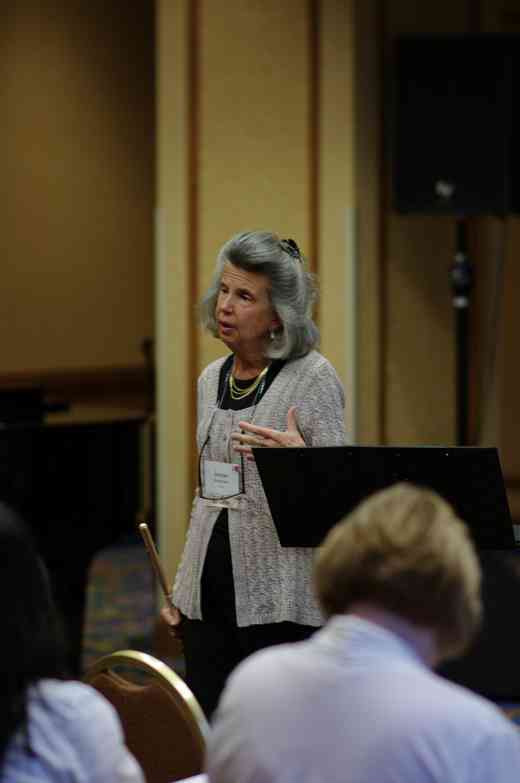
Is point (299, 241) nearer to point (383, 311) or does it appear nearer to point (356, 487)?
point (383, 311)

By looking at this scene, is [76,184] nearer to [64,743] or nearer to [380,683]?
[64,743]

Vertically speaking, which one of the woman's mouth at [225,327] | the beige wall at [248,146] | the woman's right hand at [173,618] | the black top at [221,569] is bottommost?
the woman's right hand at [173,618]

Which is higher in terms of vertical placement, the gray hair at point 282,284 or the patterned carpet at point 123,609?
the gray hair at point 282,284

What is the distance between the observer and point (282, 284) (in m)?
2.59

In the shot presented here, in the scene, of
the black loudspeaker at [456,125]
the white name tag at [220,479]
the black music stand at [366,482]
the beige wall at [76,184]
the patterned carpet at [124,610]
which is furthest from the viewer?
the beige wall at [76,184]

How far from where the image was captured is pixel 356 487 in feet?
7.40

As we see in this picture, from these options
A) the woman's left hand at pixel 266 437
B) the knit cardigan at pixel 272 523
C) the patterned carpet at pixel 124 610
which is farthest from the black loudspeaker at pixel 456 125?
the woman's left hand at pixel 266 437

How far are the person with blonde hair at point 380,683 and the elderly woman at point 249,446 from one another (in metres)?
1.26

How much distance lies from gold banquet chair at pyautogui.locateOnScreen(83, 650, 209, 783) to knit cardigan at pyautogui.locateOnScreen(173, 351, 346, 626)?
0.65m

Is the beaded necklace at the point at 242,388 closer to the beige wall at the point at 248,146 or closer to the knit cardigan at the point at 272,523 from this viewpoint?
the knit cardigan at the point at 272,523

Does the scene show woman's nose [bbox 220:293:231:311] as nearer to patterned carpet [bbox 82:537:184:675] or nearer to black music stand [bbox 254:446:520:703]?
black music stand [bbox 254:446:520:703]

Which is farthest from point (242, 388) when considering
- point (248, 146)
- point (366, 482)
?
point (248, 146)

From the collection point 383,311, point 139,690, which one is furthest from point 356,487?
point 383,311

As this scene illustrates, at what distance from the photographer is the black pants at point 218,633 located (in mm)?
2549
